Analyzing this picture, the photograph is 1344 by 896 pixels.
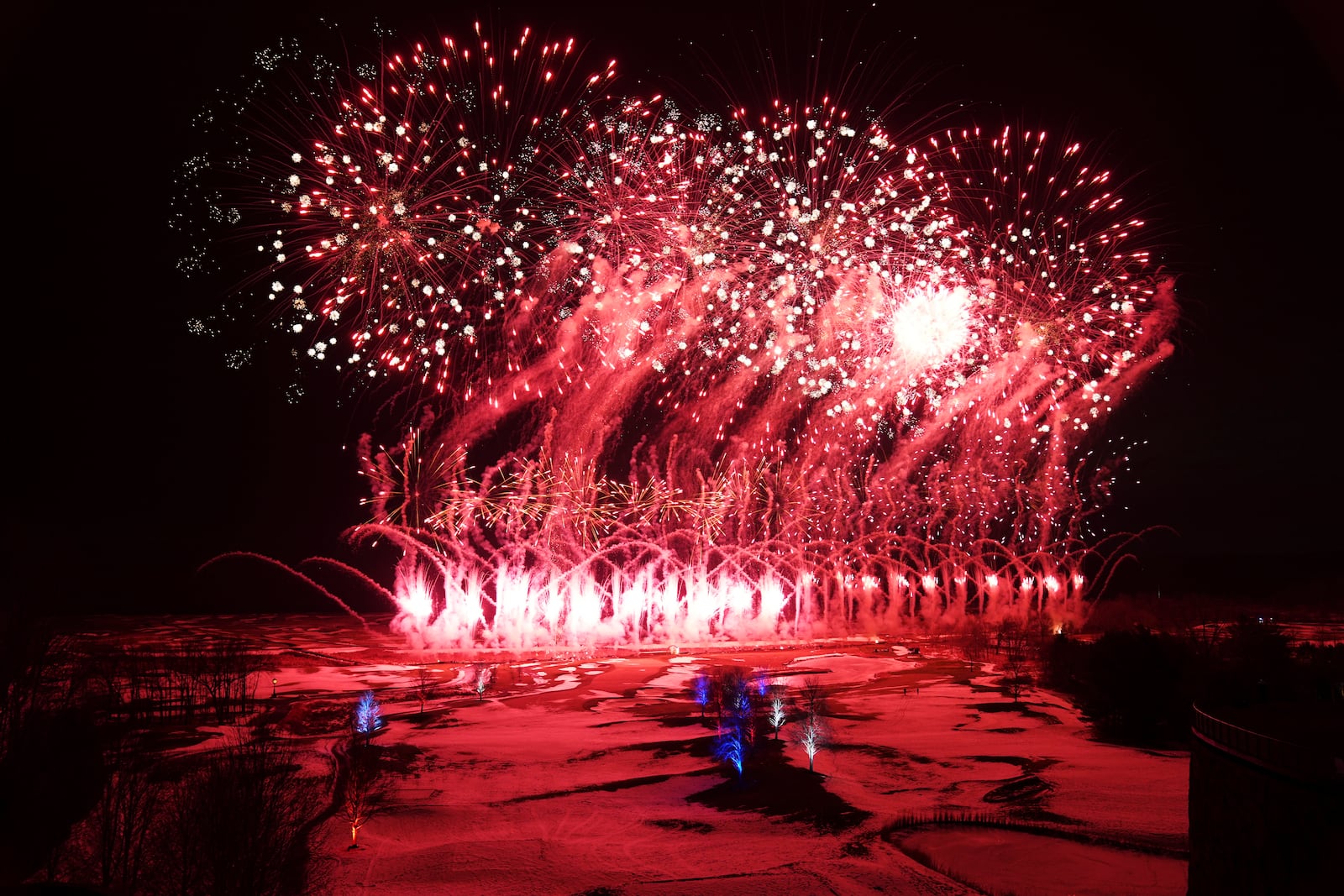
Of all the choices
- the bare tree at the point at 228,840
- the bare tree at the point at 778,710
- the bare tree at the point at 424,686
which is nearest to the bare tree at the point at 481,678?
the bare tree at the point at 424,686

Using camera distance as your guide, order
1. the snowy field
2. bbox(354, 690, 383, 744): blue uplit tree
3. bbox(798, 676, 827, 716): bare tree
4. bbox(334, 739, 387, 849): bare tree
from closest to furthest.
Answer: the snowy field
bbox(334, 739, 387, 849): bare tree
bbox(354, 690, 383, 744): blue uplit tree
bbox(798, 676, 827, 716): bare tree

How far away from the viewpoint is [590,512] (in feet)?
131

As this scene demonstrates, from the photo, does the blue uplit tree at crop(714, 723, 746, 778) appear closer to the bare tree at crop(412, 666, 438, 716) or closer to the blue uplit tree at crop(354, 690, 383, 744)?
the blue uplit tree at crop(354, 690, 383, 744)

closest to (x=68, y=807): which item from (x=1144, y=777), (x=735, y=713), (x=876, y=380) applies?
(x=735, y=713)

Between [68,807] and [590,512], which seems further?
[590,512]

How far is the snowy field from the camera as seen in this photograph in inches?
A: 599

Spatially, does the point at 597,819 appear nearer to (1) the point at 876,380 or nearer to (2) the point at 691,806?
(2) the point at 691,806

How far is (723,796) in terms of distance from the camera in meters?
19.2

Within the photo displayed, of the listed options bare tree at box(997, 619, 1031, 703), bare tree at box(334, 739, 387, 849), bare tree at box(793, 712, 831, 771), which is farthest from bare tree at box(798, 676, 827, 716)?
bare tree at box(334, 739, 387, 849)

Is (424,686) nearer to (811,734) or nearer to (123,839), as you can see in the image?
(811,734)

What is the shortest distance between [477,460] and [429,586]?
11.8m

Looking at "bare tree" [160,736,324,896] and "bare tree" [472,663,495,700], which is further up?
"bare tree" [160,736,324,896]

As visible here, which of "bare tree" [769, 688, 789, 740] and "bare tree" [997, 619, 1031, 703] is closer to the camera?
"bare tree" [769, 688, 789, 740]

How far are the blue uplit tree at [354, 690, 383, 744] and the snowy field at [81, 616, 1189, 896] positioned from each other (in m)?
0.43
